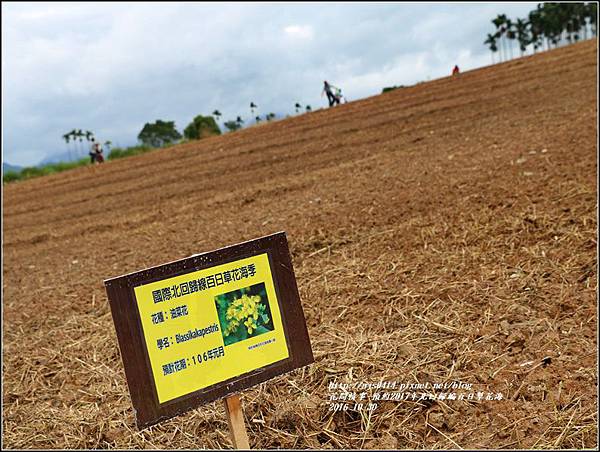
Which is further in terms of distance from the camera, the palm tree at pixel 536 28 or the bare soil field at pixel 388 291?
the palm tree at pixel 536 28

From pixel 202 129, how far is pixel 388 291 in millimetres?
24695

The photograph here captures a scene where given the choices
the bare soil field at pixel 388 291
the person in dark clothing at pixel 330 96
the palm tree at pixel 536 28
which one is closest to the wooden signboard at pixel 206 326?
the bare soil field at pixel 388 291

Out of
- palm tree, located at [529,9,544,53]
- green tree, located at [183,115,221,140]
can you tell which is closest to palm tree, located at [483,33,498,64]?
palm tree, located at [529,9,544,53]

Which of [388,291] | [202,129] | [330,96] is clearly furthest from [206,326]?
[202,129]

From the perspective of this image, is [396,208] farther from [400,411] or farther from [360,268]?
[400,411]

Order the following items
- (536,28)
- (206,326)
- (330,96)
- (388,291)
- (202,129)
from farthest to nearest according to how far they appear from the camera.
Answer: (536,28) → (202,129) → (330,96) → (388,291) → (206,326)

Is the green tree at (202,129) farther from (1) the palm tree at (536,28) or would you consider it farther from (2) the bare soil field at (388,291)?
(1) the palm tree at (536,28)

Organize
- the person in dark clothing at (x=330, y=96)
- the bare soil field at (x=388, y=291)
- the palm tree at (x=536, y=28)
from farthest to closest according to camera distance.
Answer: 1. the palm tree at (x=536, y=28)
2. the person in dark clothing at (x=330, y=96)
3. the bare soil field at (x=388, y=291)

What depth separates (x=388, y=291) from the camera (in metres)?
3.96

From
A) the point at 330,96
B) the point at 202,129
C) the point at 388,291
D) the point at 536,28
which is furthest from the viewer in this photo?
the point at 536,28

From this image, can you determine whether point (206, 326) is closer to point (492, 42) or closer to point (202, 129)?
point (202, 129)

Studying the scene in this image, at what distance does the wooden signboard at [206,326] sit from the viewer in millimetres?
1952

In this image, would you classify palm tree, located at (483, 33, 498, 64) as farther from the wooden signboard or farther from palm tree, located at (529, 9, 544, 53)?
the wooden signboard

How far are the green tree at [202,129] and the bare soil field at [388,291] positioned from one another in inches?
648
